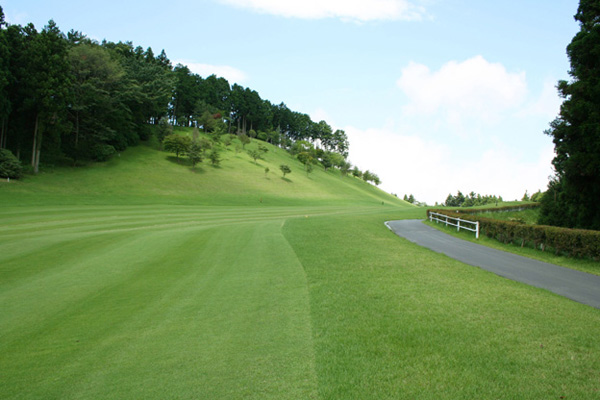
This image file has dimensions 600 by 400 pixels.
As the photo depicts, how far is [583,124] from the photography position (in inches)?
814

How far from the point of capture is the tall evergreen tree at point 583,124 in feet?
67.3

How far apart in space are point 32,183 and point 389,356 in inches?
1810

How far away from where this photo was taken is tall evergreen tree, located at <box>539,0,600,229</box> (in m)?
20.5

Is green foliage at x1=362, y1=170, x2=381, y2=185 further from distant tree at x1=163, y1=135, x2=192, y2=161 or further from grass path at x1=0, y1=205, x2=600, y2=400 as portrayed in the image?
grass path at x1=0, y1=205, x2=600, y2=400

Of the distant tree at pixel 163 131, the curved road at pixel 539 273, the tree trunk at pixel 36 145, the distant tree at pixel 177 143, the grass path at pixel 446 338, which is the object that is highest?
the distant tree at pixel 163 131

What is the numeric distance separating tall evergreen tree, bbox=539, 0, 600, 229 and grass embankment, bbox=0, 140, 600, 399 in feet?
50.6

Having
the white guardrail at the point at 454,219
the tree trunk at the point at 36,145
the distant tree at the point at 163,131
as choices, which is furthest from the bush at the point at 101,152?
the white guardrail at the point at 454,219

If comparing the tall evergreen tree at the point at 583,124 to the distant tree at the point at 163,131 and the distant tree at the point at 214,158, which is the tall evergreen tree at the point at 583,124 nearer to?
the distant tree at the point at 214,158

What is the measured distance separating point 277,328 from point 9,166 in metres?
44.5

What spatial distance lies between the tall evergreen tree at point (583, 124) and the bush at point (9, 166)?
50548 millimetres

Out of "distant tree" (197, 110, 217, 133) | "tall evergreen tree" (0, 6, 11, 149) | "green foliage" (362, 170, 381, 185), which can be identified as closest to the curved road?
"tall evergreen tree" (0, 6, 11, 149)

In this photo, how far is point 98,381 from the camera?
166 inches

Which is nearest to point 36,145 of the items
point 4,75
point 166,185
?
point 4,75

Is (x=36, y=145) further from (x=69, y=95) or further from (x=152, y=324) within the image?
(x=152, y=324)
